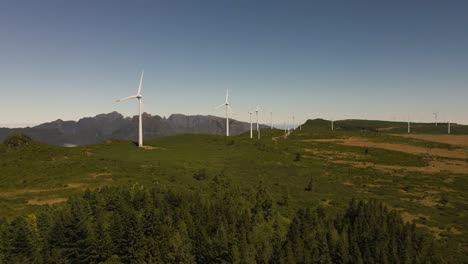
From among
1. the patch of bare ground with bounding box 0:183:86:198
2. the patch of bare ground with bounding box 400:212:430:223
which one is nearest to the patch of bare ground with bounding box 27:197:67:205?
the patch of bare ground with bounding box 0:183:86:198

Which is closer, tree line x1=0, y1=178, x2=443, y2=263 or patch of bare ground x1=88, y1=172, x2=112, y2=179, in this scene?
tree line x1=0, y1=178, x2=443, y2=263

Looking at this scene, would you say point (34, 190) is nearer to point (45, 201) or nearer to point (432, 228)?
point (45, 201)

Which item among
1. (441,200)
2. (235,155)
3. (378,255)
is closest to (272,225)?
(378,255)

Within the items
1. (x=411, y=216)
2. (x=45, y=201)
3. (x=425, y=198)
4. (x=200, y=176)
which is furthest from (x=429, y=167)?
(x=45, y=201)

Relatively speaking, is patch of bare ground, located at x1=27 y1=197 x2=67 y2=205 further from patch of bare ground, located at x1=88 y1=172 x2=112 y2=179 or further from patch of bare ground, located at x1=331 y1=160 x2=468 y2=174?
patch of bare ground, located at x1=331 y1=160 x2=468 y2=174

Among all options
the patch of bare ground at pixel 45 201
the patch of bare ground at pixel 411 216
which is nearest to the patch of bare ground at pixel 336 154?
the patch of bare ground at pixel 411 216

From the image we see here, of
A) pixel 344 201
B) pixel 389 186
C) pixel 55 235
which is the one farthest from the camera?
pixel 389 186

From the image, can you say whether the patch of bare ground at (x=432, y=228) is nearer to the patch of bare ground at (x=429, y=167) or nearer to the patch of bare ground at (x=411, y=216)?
the patch of bare ground at (x=411, y=216)

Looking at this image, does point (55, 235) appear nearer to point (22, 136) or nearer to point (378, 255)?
point (378, 255)
